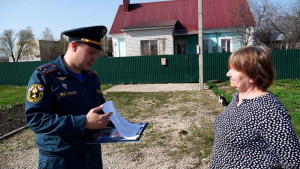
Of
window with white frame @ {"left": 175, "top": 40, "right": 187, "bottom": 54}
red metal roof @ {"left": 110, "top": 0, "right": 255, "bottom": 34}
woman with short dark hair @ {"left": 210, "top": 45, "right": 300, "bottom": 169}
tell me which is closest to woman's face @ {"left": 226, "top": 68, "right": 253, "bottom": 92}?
woman with short dark hair @ {"left": 210, "top": 45, "right": 300, "bottom": 169}

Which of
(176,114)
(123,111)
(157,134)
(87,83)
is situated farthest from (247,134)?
(123,111)

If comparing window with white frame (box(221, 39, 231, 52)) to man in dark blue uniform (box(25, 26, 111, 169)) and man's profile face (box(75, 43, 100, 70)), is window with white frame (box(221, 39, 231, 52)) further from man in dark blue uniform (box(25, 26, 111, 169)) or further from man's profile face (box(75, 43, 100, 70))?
man's profile face (box(75, 43, 100, 70))

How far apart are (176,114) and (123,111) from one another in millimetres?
1734

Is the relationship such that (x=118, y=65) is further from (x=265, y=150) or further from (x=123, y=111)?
(x=265, y=150)

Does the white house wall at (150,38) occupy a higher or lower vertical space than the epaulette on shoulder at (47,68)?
higher

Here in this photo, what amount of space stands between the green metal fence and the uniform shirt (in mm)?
11841

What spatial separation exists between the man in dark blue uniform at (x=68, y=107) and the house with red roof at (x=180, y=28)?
17.0m

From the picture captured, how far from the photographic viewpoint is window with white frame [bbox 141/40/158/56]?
63.7 ft

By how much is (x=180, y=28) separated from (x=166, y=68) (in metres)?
7.75

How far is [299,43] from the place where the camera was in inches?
702

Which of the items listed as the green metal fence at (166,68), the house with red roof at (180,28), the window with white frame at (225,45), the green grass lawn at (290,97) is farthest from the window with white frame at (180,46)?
the green grass lawn at (290,97)

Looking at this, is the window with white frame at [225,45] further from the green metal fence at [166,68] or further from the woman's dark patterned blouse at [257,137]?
the woman's dark patterned blouse at [257,137]

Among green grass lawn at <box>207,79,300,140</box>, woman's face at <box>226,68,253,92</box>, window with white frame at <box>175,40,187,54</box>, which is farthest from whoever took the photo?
window with white frame at <box>175,40,187,54</box>

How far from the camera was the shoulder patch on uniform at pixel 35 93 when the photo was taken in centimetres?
167
